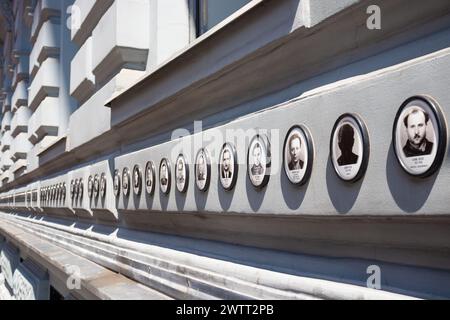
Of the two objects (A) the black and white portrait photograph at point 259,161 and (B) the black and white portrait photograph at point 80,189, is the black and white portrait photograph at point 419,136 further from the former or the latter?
(B) the black and white portrait photograph at point 80,189

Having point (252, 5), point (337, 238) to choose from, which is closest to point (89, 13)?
point (252, 5)

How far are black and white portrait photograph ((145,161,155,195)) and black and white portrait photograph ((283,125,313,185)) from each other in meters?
1.04

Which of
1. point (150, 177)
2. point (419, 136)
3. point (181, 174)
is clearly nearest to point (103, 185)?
point (150, 177)

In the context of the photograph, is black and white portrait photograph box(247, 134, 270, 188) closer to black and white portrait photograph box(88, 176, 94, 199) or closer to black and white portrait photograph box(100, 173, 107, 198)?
black and white portrait photograph box(100, 173, 107, 198)

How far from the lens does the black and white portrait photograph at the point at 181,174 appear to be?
80.0 inches

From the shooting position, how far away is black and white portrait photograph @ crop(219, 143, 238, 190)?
5.57ft

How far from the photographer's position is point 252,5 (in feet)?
5.26

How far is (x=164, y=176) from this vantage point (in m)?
→ 2.22

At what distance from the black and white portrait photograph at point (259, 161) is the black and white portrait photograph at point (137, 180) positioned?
1.02m

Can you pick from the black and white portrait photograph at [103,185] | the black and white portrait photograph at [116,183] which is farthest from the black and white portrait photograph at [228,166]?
the black and white portrait photograph at [103,185]

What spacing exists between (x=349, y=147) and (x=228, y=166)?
0.61 metres

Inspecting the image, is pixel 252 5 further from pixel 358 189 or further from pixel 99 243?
pixel 99 243
